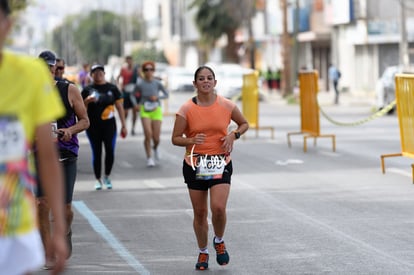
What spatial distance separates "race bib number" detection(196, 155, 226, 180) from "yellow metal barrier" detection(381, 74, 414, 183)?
707 centimetres

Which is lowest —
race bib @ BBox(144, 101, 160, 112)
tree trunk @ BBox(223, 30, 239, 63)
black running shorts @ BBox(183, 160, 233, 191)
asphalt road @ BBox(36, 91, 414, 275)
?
asphalt road @ BBox(36, 91, 414, 275)

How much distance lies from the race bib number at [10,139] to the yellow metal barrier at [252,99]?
834 inches

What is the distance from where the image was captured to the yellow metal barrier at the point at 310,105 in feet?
71.6

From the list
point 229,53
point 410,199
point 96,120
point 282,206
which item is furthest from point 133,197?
point 229,53

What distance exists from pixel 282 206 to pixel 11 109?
914cm

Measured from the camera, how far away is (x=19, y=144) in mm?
4594

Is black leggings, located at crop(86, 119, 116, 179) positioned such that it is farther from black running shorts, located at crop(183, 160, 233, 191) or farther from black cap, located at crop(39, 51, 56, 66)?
black running shorts, located at crop(183, 160, 233, 191)

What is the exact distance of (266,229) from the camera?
11.7 metres

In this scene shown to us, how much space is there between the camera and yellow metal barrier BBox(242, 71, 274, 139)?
2606cm

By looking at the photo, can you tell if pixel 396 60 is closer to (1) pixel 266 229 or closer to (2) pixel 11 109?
(1) pixel 266 229

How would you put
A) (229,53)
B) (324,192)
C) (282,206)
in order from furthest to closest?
(229,53) < (324,192) < (282,206)

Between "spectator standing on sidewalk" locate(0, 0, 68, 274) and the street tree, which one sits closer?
"spectator standing on sidewalk" locate(0, 0, 68, 274)

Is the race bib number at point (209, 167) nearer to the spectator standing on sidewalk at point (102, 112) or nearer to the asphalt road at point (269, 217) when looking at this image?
the asphalt road at point (269, 217)

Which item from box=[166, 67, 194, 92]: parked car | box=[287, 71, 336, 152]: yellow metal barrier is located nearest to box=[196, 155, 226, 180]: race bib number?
box=[287, 71, 336, 152]: yellow metal barrier
